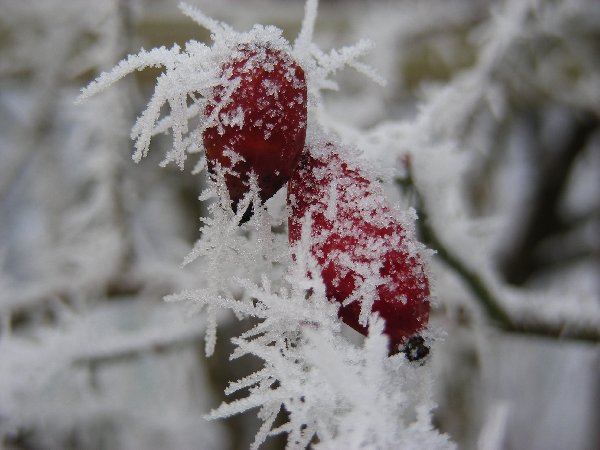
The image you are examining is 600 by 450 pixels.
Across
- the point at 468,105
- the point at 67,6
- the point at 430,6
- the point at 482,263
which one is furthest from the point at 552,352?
the point at 67,6

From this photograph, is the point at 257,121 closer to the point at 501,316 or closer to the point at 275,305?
the point at 275,305

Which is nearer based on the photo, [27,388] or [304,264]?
[304,264]

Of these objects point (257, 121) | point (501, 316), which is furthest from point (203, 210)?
point (257, 121)

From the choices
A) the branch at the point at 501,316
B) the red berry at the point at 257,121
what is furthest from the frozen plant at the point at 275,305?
the branch at the point at 501,316

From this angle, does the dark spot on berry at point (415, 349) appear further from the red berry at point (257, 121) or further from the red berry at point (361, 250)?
the red berry at point (257, 121)

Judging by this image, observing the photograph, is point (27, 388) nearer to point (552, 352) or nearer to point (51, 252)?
point (51, 252)
